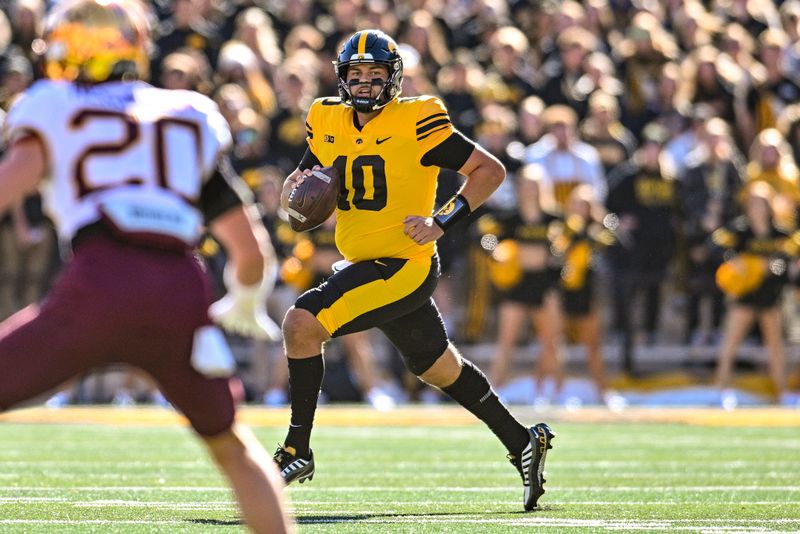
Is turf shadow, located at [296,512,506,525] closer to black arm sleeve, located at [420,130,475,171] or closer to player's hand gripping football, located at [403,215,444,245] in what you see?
player's hand gripping football, located at [403,215,444,245]

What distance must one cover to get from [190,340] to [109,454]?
5147 mm

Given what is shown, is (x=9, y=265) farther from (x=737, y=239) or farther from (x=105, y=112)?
(x=105, y=112)

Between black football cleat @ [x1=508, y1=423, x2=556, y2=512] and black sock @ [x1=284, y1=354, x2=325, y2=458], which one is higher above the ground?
black sock @ [x1=284, y1=354, x2=325, y2=458]

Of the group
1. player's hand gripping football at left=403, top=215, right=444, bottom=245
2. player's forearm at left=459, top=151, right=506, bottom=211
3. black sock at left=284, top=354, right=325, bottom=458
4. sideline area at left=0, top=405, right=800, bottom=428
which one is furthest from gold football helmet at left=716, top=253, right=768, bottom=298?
black sock at left=284, top=354, right=325, bottom=458

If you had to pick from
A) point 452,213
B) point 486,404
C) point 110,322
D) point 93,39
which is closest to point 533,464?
point 486,404

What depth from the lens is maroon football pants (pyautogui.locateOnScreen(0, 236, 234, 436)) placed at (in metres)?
3.79

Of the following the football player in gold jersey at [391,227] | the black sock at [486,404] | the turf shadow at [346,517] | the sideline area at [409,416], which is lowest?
the sideline area at [409,416]

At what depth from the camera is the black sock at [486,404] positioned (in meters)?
6.58

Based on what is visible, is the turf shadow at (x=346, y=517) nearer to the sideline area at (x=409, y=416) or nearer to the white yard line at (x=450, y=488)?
the white yard line at (x=450, y=488)

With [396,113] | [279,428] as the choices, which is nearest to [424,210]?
[396,113]

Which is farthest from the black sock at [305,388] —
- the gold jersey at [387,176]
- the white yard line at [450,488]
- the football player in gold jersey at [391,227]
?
the white yard line at [450,488]

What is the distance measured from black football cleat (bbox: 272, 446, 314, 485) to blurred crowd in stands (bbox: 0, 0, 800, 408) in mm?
5875

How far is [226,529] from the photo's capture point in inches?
217

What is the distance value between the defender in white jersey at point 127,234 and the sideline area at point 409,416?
277 inches
